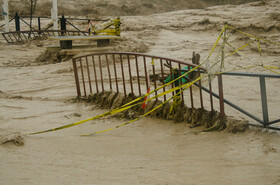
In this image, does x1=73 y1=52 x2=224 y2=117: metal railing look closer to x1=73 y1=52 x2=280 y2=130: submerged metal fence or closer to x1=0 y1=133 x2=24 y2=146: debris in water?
x1=73 y1=52 x2=280 y2=130: submerged metal fence

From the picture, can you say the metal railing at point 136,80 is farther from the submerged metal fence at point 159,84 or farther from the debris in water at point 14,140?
the debris in water at point 14,140

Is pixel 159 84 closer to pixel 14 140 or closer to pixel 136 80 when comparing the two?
pixel 136 80

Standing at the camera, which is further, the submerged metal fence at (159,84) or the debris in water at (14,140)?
the submerged metal fence at (159,84)

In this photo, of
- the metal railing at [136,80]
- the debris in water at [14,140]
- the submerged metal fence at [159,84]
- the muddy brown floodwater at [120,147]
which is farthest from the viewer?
the metal railing at [136,80]

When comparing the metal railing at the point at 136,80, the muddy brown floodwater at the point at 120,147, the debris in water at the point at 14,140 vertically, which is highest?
the metal railing at the point at 136,80

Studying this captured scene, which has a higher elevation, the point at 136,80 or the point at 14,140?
the point at 136,80

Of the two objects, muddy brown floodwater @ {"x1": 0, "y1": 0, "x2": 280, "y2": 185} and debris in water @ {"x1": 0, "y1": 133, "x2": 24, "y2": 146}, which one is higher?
debris in water @ {"x1": 0, "y1": 133, "x2": 24, "y2": 146}

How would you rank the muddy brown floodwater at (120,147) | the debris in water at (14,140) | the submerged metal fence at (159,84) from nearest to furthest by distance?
the muddy brown floodwater at (120,147) < the debris in water at (14,140) < the submerged metal fence at (159,84)

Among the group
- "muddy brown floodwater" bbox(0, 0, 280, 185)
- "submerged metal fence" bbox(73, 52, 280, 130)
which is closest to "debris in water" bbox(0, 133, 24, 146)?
"muddy brown floodwater" bbox(0, 0, 280, 185)

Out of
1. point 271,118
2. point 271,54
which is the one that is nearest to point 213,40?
point 271,54

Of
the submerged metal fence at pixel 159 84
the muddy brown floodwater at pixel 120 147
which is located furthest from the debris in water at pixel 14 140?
the submerged metal fence at pixel 159 84

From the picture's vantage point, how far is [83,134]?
409cm

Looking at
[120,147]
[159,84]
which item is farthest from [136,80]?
[120,147]

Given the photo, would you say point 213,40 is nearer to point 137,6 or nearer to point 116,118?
point 116,118
